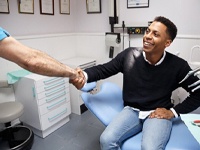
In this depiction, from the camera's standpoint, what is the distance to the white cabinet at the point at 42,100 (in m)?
1.92

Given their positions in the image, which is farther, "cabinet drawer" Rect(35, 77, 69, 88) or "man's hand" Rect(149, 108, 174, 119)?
"cabinet drawer" Rect(35, 77, 69, 88)

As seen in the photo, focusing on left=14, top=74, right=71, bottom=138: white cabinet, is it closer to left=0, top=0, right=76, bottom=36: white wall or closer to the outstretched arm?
left=0, top=0, right=76, bottom=36: white wall

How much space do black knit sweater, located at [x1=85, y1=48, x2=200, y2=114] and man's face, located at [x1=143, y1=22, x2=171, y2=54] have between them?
0.35 feet

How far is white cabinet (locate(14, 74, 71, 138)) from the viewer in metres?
1.92

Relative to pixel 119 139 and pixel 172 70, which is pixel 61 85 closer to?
pixel 119 139

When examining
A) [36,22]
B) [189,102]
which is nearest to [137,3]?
[36,22]

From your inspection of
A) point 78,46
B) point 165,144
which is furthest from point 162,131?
point 78,46

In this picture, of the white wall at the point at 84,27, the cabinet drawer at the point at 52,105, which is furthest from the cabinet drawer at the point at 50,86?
the white wall at the point at 84,27

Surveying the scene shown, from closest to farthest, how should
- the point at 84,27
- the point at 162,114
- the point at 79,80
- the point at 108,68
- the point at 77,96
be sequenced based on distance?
the point at 162,114, the point at 79,80, the point at 108,68, the point at 77,96, the point at 84,27

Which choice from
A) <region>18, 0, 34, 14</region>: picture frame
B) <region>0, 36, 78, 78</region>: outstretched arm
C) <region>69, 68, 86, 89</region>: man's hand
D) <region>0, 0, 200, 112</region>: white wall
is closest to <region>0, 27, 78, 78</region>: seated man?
<region>0, 36, 78, 78</region>: outstretched arm

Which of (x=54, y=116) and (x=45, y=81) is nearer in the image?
(x=45, y=81)

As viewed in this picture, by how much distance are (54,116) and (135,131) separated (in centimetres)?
111

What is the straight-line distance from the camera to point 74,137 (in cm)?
204

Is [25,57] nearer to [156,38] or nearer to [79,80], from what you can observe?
[79,80]
